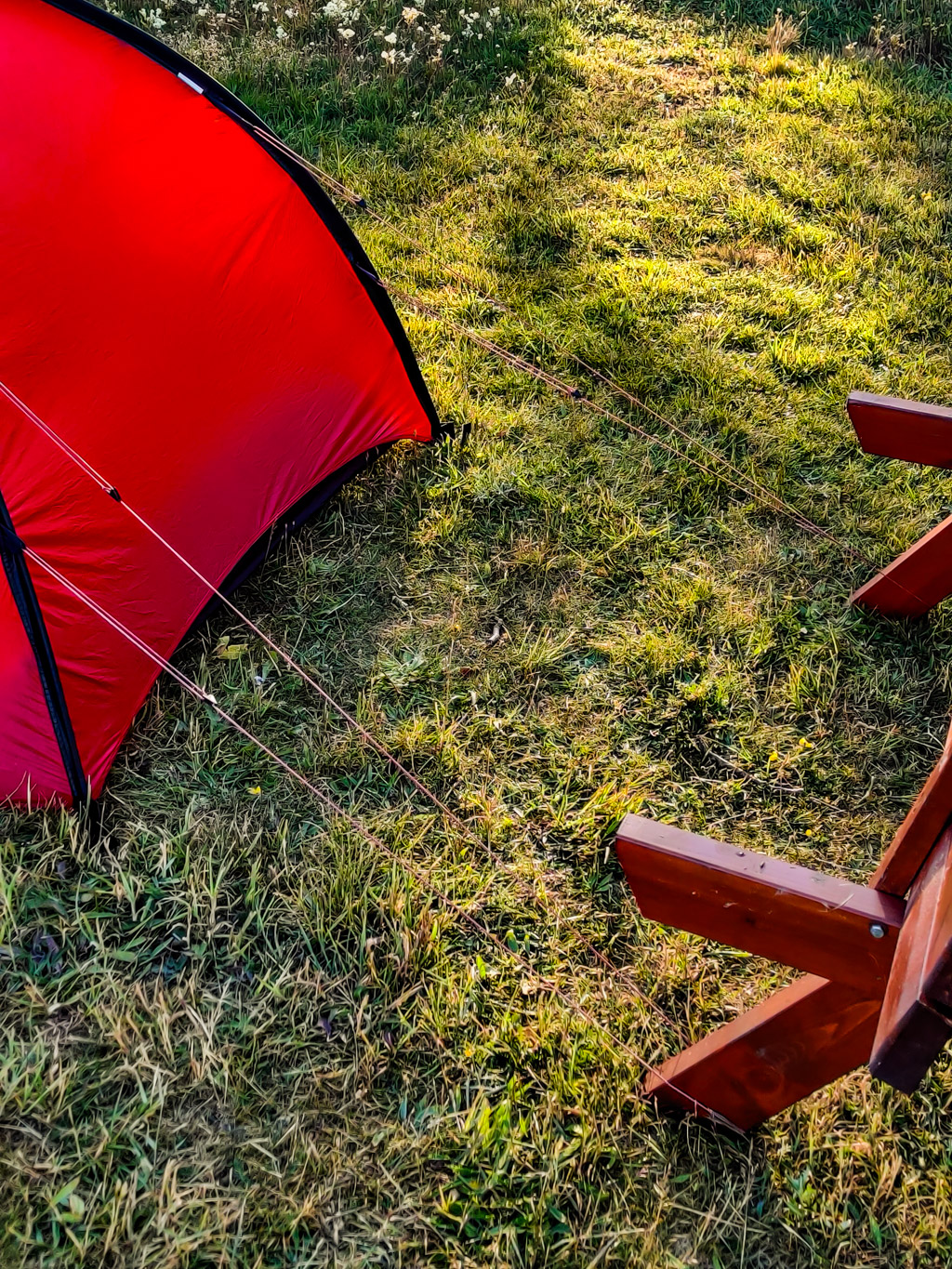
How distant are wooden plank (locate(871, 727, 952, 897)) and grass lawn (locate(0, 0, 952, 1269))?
990 mm

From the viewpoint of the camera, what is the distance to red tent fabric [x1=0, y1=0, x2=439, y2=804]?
247cm

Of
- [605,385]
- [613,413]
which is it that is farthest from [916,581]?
[605,385]

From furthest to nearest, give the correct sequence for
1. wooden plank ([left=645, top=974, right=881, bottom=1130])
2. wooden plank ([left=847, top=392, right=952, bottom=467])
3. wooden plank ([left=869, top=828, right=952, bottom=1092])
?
wooden plank ([left=847, top=392, right=952, bottom=467]) → wooden plank ([left=645, top=974, right=881, bottom=1130]) → wooden plank ([left=869, top=828, right=952, bottom=1092])

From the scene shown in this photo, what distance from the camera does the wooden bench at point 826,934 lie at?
1175 mm

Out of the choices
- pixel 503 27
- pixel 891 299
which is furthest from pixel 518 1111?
pixel 503 27

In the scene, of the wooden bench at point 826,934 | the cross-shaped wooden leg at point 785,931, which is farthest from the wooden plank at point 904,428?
the cross-shaped wooden leg at point 785,931

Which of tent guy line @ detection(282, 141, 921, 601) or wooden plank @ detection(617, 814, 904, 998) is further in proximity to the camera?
tent guy line @ detection(282, 141, 921, 601)

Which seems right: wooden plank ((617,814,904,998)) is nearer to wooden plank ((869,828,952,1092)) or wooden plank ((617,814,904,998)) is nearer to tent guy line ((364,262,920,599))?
wooden plank ((869,828,952,1092))

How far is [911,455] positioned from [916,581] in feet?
1.55

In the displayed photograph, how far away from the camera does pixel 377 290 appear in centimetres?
326

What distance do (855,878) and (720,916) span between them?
1.19 meters

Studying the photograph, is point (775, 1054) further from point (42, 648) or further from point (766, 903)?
point (42, 648)

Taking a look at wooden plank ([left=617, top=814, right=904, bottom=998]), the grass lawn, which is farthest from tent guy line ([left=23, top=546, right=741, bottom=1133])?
wooden plank ([left=617, top=814, right=904, bottom=998])

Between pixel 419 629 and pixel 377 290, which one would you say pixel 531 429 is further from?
pixel 419 629
